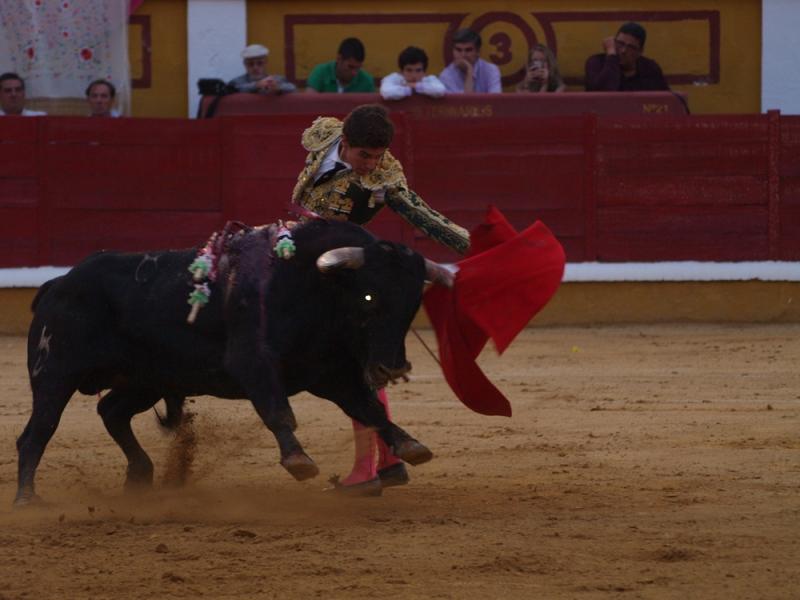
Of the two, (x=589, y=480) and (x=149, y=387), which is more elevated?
(x=149, y=387)

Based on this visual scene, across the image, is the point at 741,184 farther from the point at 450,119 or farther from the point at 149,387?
the point at 149,387

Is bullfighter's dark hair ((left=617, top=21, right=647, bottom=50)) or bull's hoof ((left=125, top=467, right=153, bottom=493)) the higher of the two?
bullfighter's dark hair ((left=617, top=21, right=647, bottom=50))

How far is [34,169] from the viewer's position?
8.73m

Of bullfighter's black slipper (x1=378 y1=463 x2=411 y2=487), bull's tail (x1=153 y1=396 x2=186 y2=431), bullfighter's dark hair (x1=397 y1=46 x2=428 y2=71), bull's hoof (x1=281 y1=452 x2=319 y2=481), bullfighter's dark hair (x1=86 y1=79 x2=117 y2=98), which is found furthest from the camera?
bullfighter's dark hair (x1=86 y1=79 x2=117 y2=98)

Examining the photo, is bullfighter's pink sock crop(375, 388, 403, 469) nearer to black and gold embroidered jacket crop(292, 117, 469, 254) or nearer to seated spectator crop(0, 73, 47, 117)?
black and gold embroidered jacket crop(292, 117, 469, 254)

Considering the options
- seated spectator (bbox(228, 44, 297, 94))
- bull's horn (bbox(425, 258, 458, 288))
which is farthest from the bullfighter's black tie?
seated spectator (bbox(228, 44, 297, 94))

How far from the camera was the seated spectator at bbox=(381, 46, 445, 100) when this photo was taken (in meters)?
8.68

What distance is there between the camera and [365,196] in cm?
424

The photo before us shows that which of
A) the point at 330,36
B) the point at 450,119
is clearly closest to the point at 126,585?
the point at 450,119

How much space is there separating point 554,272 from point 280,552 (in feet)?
4.31

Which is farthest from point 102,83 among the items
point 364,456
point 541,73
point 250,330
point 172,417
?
point 250,330

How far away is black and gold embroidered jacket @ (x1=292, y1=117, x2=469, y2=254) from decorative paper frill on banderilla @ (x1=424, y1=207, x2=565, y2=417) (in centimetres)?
15

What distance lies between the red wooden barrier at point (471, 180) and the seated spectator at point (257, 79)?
0.77 feet

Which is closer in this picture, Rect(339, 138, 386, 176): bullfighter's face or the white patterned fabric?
Rect(339, 138, 386, 176): bullfighter's face
